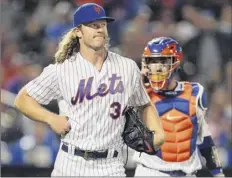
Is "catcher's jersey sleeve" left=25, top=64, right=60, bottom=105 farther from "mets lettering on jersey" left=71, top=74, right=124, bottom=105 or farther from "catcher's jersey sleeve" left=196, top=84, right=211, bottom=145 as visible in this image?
"catcher's jersey sleeve" left=196, top=84, right=211, bottom=145

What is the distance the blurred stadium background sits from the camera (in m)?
9.65

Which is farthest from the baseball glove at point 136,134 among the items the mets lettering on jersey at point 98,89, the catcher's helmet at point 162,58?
the catcher's helmet at point 162,58

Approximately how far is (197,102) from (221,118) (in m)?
3.11

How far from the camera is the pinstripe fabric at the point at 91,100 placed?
5250 millimetres

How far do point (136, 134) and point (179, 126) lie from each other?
4.10 ft

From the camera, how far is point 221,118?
31.9 ft

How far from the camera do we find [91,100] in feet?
17.2

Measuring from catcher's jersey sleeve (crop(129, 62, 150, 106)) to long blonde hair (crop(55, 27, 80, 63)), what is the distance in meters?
0.44

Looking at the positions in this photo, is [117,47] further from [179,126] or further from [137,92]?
[137,92]

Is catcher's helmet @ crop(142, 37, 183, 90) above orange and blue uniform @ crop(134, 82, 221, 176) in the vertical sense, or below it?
above

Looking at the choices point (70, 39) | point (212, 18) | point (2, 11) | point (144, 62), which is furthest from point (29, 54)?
point (70, 39)

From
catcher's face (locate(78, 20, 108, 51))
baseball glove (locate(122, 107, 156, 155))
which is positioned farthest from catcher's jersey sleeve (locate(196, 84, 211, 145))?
catcher's face (locate(78, 20, 108, 51))

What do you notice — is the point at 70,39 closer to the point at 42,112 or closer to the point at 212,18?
the point at 42,112

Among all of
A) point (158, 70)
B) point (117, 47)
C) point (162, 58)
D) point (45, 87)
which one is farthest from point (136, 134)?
point (117, 47)
